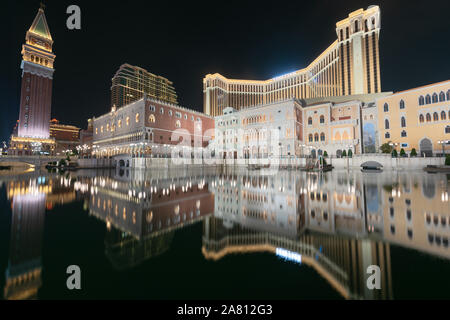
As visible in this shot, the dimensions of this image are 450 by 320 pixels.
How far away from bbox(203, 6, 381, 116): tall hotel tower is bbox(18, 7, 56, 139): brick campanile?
52706 mm

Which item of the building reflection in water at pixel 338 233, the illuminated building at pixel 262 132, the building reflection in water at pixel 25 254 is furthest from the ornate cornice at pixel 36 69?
the building reflection in water at pixel 338 233

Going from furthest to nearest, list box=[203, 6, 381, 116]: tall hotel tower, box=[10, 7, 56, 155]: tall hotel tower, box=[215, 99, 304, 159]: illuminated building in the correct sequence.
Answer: box=[203, 6, 381, 116]: tall hotel tower < box=[10, 7, 56, 155]: tall hotel tower < box=[215, 99, 304, 159]: illuminated building

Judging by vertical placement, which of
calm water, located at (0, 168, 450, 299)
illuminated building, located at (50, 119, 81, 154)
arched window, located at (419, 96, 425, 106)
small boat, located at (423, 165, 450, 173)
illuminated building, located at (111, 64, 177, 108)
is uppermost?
illuminated building, located at (111, 64, 177, 108)

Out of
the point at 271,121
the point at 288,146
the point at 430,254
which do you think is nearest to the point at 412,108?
the point at 288,146

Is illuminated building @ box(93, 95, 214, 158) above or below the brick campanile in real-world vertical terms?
below

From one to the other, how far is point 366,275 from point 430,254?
1553 mm

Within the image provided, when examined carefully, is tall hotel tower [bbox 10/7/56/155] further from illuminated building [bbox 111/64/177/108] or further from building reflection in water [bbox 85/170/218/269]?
building reflection in water [bbox 85/170/218/269]

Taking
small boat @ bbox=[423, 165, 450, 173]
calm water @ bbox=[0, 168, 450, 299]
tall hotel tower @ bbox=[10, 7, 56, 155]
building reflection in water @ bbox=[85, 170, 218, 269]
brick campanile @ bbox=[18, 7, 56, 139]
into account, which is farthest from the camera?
brick campanile @ bbox=[18, 7, 56, 139]

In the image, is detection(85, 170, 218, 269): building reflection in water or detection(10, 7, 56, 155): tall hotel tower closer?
detection(85, 170, 218, 269): building reflection in water

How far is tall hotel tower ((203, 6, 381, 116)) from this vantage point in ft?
183

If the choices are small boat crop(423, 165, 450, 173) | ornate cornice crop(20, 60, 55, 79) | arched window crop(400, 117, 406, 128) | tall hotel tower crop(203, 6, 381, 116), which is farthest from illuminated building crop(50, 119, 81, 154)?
small boat crop(423, 165, 450, 173)

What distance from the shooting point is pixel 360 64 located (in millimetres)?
57125
